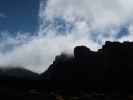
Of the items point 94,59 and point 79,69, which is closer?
point 79,69

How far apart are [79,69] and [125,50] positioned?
74.5 ft

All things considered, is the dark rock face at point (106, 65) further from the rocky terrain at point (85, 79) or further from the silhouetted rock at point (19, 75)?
the silhouetted rock at point (19, 75)

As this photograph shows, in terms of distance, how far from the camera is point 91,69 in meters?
79.8

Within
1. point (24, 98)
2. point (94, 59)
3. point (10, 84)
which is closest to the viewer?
point (24, 98)

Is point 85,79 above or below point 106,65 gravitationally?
below

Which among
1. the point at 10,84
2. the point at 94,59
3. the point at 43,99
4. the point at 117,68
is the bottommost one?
the point at 43,99

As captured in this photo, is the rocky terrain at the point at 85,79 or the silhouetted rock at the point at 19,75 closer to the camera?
the rocky terrain at the point at 85,79

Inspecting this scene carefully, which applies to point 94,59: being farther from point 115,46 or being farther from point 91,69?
point 91,69

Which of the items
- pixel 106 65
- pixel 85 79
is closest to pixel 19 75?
pixel 106 65

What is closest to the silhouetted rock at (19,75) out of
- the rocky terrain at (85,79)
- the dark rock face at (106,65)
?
the rocky terrain at (85,79)

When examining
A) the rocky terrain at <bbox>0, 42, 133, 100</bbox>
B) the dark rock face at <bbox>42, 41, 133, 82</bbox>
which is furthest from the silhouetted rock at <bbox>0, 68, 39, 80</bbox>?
the dark rock face at <bbox>42, 41, 133, 82</bbox>

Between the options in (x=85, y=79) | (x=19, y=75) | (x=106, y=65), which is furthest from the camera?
(x=19, y=75)

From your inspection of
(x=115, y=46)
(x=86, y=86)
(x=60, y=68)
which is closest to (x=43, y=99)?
(x=86, y=86)

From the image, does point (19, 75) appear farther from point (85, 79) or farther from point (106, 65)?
point (85, 79)
